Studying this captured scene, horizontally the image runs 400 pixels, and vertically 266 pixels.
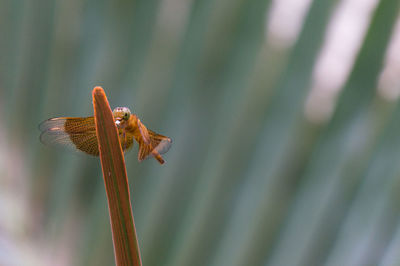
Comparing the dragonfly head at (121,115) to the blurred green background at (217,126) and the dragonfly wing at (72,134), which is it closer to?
the dragonfly wing at (72,134)

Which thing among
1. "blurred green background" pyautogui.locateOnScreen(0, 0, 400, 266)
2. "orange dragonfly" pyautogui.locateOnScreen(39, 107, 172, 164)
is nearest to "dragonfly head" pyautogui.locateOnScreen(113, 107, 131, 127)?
"orange dragonfly" pyautogui.locateOnScreen(39, 107, 172, 164)

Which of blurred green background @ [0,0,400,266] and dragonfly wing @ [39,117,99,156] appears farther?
blurred green background @ [0,0,400,266]

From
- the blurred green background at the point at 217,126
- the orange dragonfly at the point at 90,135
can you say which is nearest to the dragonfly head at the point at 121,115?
the orange dragonfly at the point at 90,135

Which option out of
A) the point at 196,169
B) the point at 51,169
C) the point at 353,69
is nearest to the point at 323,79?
the point at 353,69

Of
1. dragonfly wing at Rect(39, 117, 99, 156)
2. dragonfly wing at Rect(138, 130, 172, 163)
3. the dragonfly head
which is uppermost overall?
the dragonfly head

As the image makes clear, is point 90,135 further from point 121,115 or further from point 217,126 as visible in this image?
point 217,126

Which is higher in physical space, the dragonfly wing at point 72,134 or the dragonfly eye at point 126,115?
the dragonfly eye at point 126,115

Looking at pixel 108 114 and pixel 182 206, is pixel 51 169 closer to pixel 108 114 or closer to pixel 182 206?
pixel 182 206

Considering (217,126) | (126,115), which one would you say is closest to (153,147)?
(126,115)

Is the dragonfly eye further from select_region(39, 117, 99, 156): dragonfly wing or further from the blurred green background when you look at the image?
the blurred green background
